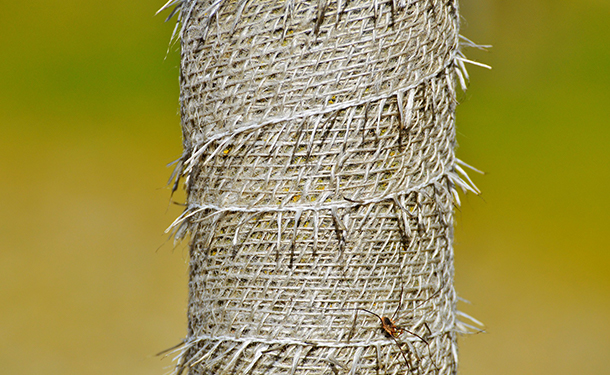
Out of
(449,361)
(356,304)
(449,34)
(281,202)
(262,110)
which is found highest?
(449,34)

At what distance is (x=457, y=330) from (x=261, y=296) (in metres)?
0.39

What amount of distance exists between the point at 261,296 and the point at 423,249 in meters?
0.29

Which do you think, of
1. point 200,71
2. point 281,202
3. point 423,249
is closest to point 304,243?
point 281,202

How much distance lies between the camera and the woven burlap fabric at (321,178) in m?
0.81

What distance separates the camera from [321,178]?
82 centimetres

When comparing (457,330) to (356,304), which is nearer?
(356,304)

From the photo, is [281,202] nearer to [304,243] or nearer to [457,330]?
[304,243]

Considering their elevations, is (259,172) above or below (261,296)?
above

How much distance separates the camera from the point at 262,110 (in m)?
0.83

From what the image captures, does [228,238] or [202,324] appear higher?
[228,238]

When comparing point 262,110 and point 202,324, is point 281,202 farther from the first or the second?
point 202,324

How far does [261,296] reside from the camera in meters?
0.84

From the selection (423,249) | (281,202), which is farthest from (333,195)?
(423,249)

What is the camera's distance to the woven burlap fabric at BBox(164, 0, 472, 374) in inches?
32.0
